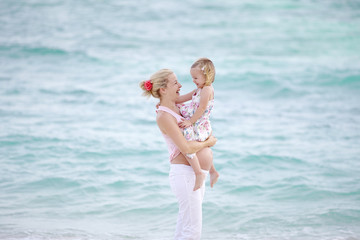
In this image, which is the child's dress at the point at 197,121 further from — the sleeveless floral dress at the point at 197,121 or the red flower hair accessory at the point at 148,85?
the red flower hair accessory at the point at 148,85

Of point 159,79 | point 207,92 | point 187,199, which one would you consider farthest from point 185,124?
point 187,199

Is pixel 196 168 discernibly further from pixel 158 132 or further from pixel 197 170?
pixel 158 132

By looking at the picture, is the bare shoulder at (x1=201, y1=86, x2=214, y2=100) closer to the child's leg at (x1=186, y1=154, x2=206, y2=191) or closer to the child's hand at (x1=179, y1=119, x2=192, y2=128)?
the child's hand at (x1=179, y1=119, x2=192, y2=128)

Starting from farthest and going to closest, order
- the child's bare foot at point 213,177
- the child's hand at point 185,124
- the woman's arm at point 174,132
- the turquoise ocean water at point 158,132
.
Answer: the turquoise ocean water at point 158,132, the child's bare foot at point 213,177, the child's hand at point 185,124, the woman's arm at point 174,132

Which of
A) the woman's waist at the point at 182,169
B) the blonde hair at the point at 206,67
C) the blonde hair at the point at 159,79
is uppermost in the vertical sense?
the blonde hair at the point at 206,67

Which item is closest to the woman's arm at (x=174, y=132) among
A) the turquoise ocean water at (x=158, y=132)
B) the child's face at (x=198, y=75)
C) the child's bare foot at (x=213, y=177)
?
the child's face at (x=198, y=75)

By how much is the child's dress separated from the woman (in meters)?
0.06

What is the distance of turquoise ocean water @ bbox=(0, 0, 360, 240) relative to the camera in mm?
6223

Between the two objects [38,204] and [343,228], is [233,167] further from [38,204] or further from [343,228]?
[38,204]

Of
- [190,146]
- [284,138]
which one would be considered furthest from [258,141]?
[190,146]

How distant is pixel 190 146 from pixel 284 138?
6371 millimetres

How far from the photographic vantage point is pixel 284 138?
973 centimetres

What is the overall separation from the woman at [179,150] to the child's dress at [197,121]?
0.06m

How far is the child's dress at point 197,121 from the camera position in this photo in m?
3.81
